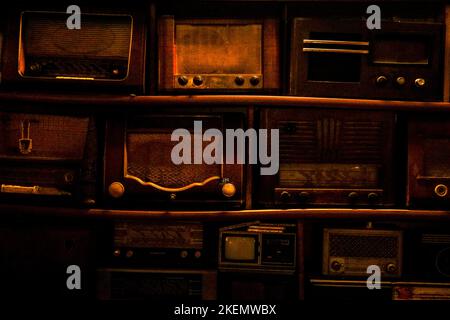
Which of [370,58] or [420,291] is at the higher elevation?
[370,58]

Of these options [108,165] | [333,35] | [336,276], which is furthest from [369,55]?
[108,165]

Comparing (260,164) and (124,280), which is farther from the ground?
(260,164)

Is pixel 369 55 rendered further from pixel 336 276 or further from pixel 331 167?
pixel 336 276

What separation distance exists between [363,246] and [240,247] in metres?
0.48

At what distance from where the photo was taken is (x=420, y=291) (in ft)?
4.97

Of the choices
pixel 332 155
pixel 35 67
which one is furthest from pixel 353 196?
pixel 35 67

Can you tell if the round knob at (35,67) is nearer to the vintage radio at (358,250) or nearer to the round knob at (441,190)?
the vintage radio at (358,250)

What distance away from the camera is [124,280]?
60.3 inches

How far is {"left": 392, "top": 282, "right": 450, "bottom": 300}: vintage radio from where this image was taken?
151cm

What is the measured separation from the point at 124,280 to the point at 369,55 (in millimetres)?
1271

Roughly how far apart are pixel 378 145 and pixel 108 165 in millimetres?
1022

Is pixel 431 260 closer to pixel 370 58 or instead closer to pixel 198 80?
pixel 370 58

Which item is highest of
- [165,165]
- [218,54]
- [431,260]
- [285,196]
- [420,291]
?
[218,54]
